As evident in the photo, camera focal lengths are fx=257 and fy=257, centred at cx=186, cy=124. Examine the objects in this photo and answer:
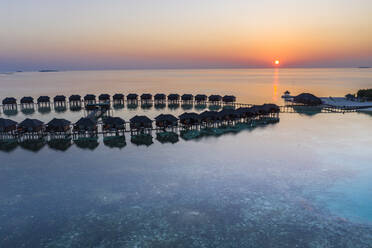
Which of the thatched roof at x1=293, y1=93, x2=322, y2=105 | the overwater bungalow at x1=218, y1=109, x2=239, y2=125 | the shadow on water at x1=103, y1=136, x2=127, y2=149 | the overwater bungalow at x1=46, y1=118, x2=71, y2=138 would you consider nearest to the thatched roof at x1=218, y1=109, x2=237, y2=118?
the overwater bungalow at x1=218, y1=109, x2=239, y2=125

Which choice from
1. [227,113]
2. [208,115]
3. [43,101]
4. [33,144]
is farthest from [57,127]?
[43,101]

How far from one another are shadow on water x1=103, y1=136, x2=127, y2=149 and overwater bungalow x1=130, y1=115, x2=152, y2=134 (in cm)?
176

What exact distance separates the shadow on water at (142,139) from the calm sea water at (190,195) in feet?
3.59

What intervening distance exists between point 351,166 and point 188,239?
547 inches

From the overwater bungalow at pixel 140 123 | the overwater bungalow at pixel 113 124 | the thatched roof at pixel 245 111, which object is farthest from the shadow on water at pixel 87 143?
the thatched roof at pixel 245 111

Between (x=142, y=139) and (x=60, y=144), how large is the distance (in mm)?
7604

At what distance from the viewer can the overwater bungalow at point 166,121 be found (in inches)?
1069

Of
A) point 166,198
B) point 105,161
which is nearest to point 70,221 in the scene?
point 166,198

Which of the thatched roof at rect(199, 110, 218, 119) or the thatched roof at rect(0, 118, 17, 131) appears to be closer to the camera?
the thatched roof at rect(0, 118, 17, 131)

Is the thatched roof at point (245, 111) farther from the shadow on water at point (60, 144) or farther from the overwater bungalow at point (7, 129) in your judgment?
the overwater bungalow at point (7, 129)

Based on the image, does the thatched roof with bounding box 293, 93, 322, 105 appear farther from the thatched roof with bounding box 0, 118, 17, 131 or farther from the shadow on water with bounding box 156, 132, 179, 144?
the thatched roof with bounding box 0, 118, 17, 131

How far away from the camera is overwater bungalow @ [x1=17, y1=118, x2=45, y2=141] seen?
25.1 m

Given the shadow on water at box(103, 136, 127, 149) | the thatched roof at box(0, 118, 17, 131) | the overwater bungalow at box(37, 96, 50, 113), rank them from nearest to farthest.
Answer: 1. the shadow on water at box(103, 136, 127, 149)
2. the thatched roof at box(0, 118, 17, 131)
3. the overwater bungalow at box(37, 96, 50, 113)

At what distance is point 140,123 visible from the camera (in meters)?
26.8
